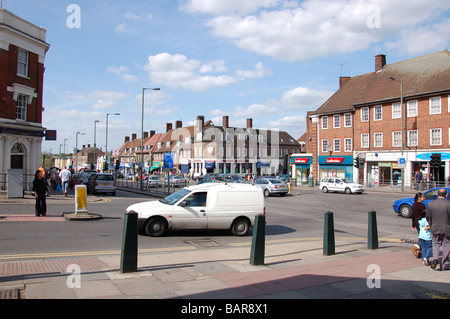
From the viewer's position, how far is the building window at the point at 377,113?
41625 mm

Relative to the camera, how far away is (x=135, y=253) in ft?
21.3

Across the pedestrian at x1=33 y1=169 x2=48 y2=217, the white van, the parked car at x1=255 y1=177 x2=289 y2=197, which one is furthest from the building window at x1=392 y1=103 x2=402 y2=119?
the pedestrian at x1=33 y1=169 x2=48 y2=217

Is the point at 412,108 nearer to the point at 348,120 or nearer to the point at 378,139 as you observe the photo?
the point at 378,139

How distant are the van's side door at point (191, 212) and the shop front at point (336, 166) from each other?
36.5m

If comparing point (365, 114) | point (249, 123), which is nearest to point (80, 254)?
point (365, 114)

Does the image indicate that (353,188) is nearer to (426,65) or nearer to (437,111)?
(437,111)

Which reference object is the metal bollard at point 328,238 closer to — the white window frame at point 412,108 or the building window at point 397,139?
the white window frame at point 412,108

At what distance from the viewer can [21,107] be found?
917 inches

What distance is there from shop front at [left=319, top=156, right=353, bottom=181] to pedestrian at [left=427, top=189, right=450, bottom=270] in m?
38.4

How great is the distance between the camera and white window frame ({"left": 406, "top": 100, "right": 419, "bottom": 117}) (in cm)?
3814

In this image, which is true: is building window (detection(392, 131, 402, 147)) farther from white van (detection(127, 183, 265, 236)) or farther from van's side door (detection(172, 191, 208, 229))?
van's side door (detection(172, 191, 208, 229))

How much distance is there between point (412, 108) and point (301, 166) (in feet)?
59.2
